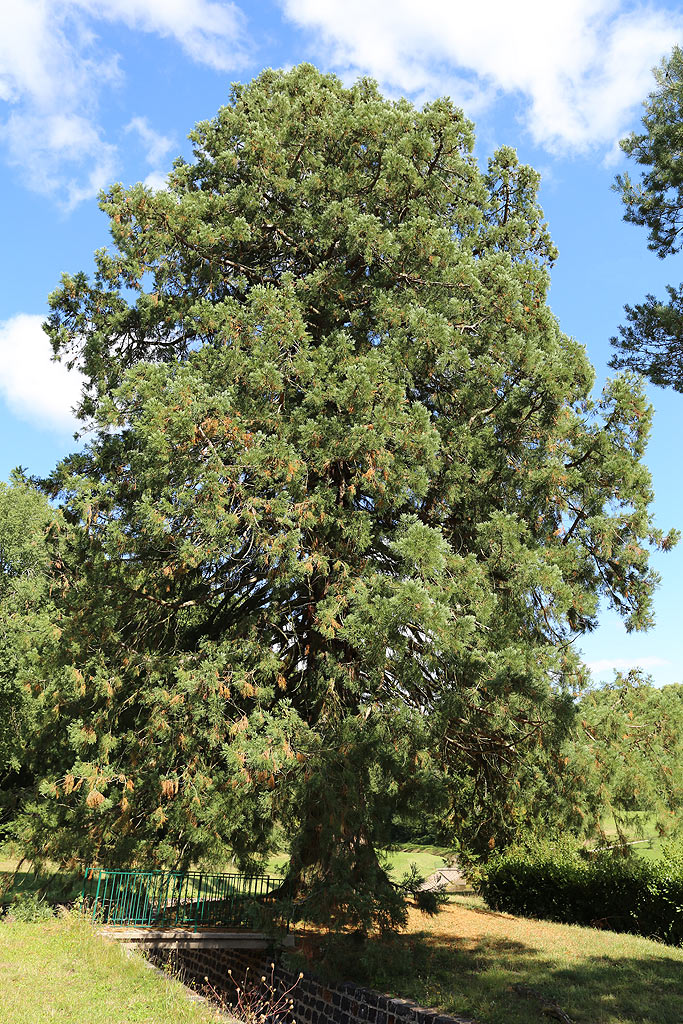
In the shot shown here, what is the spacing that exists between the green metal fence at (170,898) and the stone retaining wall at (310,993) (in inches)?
21.0

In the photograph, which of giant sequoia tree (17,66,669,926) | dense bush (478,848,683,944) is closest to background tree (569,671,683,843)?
giant sequoia tree (17,66,669,926)

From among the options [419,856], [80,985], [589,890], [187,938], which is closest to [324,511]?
[80,985]

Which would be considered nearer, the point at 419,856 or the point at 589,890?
the point at 589,890

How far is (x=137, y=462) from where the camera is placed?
1085 cm

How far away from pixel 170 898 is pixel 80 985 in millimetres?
4977

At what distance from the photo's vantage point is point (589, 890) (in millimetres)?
14352

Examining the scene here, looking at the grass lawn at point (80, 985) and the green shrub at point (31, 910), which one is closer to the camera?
the grass lawn at point (80, 985)

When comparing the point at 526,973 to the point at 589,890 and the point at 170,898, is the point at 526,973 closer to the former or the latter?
the point at 589,890

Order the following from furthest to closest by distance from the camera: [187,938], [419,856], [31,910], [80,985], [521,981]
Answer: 1. [419,856]
2. [31,910]
3. [187,938]
4. [521,981]
5. [80,985]

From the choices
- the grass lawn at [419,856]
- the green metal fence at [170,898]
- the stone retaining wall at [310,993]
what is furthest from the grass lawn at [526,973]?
the grass lawn at [419,856]

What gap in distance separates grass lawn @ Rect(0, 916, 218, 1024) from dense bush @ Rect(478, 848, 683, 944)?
594 centimetres

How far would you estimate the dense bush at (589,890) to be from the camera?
1231 cm

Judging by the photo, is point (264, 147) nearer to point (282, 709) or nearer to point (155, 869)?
point (282, 709)

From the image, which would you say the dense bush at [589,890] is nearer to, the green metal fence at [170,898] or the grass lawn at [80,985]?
the grass lawn at [80,985]
